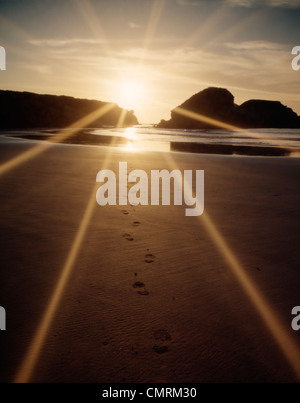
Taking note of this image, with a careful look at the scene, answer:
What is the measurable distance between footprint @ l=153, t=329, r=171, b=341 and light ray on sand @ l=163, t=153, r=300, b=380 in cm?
83

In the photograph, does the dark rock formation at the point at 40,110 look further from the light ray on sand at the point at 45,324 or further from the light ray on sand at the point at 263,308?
the light ray on sand at the point at 263,308

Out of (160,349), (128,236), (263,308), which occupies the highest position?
(128,236)

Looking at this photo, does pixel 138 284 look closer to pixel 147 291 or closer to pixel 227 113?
pixel 147 291

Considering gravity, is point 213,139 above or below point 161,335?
above

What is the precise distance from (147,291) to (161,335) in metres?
0.52

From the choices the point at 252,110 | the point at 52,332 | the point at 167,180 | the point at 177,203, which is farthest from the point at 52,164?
the point at 252,110

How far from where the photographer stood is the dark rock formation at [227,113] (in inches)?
4505

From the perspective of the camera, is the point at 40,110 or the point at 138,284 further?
the point at 40,110

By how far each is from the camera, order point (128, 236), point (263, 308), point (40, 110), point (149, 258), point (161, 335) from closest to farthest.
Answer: point (161, 335) → point (263, 308) → point (149, 258) → point (128, 236) → point (40, 110)

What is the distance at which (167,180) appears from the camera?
7270 mm

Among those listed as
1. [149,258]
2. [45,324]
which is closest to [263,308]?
[149,258]

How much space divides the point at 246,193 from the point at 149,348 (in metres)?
4.99

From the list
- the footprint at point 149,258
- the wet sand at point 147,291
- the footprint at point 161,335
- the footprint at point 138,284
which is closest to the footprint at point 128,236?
the wet sand at point 147,291

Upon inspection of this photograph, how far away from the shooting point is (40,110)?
94.9 metres
